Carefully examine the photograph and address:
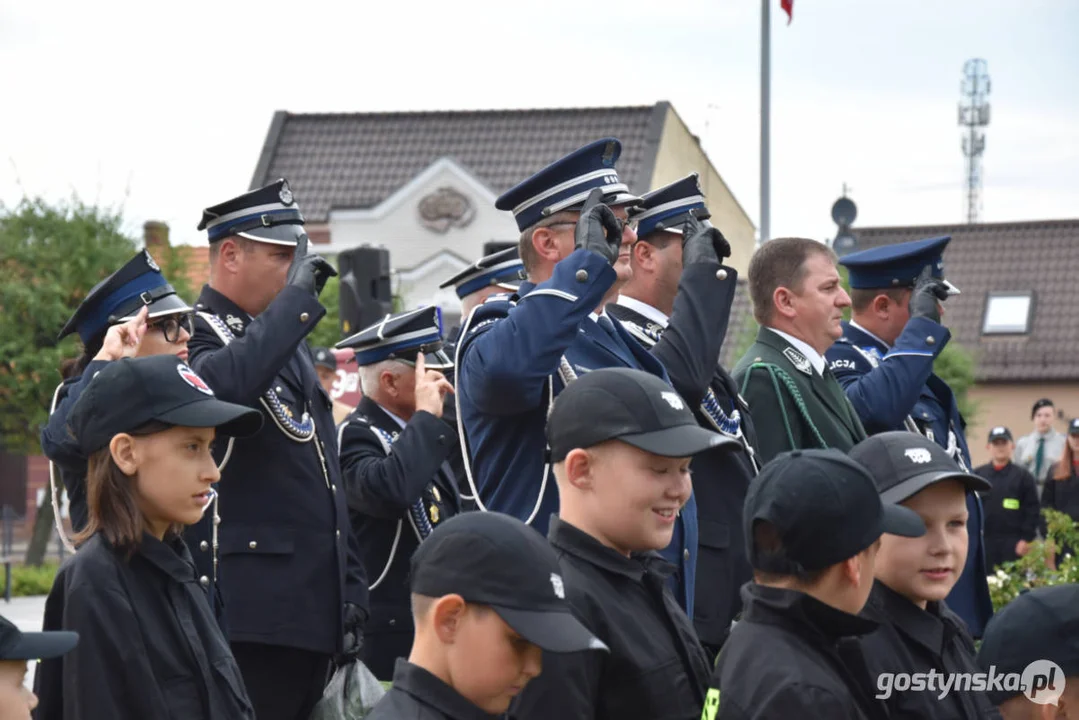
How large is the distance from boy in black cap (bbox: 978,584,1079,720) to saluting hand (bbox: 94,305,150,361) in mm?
2819

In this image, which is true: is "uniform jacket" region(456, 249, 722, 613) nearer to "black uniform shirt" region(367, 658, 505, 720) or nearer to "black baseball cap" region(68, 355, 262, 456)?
"black baseball cap" region(68, 355, 262, 456)

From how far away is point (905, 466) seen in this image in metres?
4.36

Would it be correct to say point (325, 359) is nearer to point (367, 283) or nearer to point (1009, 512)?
point (367, 283)

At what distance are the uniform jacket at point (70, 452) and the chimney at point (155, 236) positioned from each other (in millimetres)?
20472

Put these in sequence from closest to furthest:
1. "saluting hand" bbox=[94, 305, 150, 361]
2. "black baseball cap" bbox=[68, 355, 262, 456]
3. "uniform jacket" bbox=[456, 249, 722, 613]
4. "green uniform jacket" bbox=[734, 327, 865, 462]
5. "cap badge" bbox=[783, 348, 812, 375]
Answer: "black baseball cap" bbox=[68, 355, 262, 456] → "uniform jacket" bbox=[456, 249, 722, 613] → "saluting hand" bbox=[94, 305, 150, 361] → "green uniform jacket" bbox=[734, 327, 865, 462] → "cap badge" bbox=[783, 348, 812, 375]

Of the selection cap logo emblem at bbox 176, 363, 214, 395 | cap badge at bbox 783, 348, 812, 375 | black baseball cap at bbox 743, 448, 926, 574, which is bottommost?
black baseball cap at bbox 743, 448, 926, 574

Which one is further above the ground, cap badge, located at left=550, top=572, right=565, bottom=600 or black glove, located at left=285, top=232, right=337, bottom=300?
black glove, located at left=285, top=232, right=337, bottom=300

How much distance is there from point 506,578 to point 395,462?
128 inches

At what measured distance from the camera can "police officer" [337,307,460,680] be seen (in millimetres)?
6508

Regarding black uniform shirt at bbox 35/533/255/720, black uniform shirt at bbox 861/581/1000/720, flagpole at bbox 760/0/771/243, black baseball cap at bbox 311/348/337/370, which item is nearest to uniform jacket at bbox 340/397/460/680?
black uniform shirt at bbox 35/533/255/720

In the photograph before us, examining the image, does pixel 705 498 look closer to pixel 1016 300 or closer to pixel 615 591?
pixel 615 591

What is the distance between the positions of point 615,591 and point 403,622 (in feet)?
9.99

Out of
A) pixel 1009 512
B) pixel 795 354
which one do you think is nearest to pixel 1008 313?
pixel 1009 512

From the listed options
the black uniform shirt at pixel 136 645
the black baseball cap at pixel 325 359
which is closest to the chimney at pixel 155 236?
the black baseball cap at pixel 325 359
